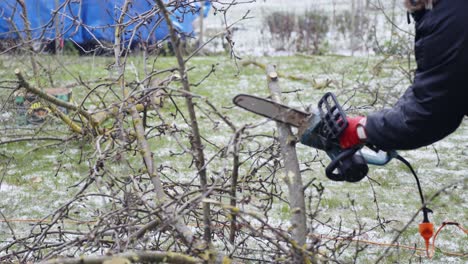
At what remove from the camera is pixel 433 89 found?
2.06 meters

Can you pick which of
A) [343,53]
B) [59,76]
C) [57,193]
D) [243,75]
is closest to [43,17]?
[59,76]

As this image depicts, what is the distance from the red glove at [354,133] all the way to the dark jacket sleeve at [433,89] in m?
0.02

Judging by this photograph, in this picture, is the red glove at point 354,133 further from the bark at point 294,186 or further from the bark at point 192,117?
the bark at point 192,117

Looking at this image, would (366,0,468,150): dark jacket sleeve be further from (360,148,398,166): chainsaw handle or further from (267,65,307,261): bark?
(267,65,307,261): bark

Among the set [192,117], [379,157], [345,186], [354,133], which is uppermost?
[192,117]

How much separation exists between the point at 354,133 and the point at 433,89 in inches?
12.7

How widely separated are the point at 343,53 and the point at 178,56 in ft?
35.0

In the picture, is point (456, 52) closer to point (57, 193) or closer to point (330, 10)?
point (57, 193)

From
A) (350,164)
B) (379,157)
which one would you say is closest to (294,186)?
(350,164)

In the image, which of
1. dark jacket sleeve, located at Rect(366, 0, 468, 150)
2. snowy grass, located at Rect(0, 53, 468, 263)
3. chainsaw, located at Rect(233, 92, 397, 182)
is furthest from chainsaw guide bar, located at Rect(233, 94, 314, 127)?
snowy grass, located at Rect(0, 53, 468, 263)

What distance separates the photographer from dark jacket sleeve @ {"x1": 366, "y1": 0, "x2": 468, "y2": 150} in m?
1.96

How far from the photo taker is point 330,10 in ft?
49.1

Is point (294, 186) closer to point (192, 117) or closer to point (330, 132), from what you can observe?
point (330, 132)

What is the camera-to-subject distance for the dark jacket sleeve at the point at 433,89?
196cm
